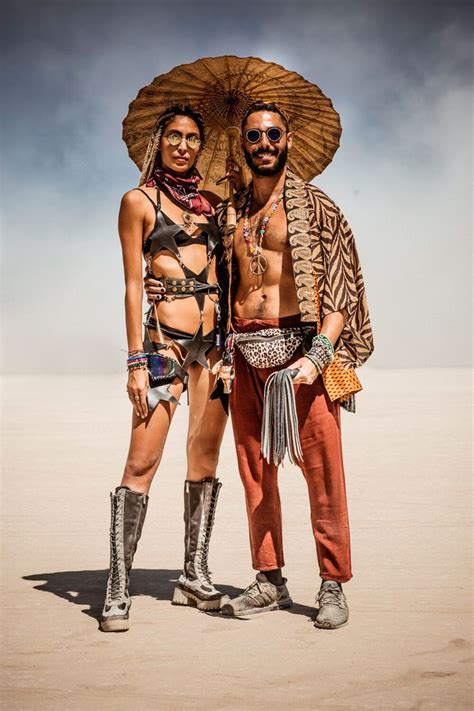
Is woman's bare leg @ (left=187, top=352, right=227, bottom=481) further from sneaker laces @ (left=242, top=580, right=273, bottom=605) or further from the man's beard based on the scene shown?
the man's beard

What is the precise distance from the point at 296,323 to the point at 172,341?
2.15 feet

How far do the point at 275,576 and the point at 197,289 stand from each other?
5.21ft

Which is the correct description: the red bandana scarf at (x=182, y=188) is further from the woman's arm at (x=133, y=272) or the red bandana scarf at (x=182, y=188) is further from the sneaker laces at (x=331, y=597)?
the sneaker laces at (x=331, y=597)

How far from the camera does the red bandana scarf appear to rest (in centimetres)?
495

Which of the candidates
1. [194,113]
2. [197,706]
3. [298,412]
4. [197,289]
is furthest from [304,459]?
[194,113]

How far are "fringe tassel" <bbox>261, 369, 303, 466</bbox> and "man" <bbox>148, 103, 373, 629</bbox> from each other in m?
0.12

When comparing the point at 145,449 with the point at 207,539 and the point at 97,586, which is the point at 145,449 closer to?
the point at 207,539

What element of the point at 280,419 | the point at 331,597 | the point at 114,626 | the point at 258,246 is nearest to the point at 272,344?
the point at 280,419

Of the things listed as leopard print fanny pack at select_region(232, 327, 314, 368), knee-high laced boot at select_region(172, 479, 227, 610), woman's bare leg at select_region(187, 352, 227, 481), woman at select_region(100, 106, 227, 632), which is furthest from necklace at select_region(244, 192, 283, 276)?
knee-high laced boot at select_region(172, 479, 227, 610)

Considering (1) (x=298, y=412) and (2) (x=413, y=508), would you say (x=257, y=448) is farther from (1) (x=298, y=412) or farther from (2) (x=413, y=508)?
(2) (x=413, y=508)

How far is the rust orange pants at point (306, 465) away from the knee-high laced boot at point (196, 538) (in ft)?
0.79

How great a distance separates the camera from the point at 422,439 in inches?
518

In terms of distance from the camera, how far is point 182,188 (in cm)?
501

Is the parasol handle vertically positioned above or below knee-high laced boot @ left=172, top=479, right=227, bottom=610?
above
